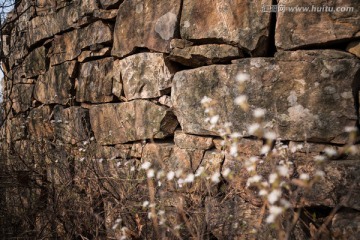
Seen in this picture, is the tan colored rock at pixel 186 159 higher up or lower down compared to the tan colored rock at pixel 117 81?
lower down

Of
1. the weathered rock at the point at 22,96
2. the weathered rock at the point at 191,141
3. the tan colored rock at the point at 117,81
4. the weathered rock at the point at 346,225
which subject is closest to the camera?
the weathered rock at the point at 346,225

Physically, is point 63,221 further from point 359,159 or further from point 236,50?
point 359,159

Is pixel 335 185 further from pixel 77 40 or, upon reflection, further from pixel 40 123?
pixel 40 123

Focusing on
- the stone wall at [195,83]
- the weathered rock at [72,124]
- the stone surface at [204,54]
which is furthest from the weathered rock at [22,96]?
the stone surface at [204,54]

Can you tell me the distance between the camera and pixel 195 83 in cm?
233

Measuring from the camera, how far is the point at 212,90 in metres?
2.26

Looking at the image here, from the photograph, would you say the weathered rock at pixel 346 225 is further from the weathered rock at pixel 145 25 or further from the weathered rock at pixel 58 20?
the weathered rock at pixel 58 20

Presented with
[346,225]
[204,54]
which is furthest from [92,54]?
[346,225]

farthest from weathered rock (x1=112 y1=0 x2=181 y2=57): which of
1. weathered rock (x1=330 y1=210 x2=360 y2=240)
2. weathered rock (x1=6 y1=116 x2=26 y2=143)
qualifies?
weathered rock (x1=6 y1=116 x2=26 y2=143)

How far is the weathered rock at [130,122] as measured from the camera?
2.58 m

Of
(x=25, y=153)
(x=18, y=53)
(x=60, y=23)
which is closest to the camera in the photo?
(x=60, y=23)

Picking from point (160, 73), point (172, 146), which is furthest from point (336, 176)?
point (160, 73)

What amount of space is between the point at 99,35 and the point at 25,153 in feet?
5.94

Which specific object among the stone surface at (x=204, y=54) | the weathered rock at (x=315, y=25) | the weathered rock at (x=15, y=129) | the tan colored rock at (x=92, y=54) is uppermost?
the weathered rock at (x=315, y=25)
